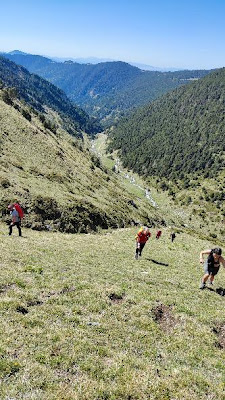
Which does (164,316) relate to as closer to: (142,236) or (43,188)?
(142,236)

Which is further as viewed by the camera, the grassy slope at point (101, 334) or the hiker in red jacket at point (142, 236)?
the hiker in red jacket at point (142, 236)

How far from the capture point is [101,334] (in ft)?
43.9

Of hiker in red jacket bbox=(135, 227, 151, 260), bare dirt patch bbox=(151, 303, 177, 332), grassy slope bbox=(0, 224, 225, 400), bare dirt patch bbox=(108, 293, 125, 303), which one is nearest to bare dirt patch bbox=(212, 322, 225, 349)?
grassy slope bbox=(0, 224, 225, 400)

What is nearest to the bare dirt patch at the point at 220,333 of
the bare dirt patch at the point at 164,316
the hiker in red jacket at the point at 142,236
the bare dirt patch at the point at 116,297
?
the bare dirt patch at the point at 164,316

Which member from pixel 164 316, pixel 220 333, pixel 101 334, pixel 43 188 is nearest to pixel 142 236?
pixel 164 316

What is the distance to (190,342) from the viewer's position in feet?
45.9

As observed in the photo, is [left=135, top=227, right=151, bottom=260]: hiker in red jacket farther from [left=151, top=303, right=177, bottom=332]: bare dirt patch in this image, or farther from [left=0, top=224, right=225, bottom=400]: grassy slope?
[left=151, top=303, right=177, bottom=332]: bare dirt patch

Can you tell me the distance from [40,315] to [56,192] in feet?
139

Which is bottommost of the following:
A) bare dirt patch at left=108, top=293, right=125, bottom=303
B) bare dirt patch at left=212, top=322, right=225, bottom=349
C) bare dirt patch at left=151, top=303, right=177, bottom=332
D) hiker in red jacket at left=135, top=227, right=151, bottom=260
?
bare dirt patch at left=212, top=322, right=225, bottom=349

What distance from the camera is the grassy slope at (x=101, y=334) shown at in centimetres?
1030

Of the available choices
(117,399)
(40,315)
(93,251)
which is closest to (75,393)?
(117,399)

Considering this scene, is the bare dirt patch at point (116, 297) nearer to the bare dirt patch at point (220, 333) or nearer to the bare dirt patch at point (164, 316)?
the bare dirt patch at point (164, 316)

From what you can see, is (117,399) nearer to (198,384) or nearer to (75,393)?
(75,393)

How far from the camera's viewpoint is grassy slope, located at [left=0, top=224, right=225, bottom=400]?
10305 millimetres
